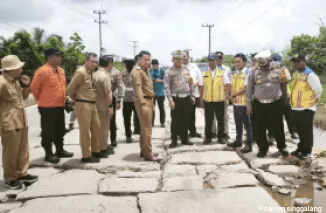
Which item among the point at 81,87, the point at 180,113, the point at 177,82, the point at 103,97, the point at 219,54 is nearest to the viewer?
the point at 81,87

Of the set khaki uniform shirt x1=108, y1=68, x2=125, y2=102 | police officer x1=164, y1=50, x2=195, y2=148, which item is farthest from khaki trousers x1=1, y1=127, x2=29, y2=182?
police officer x1=164, y1=50, x2=195, y2=148

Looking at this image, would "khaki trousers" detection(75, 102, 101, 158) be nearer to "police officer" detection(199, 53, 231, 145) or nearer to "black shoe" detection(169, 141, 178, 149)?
"black shoe" detection(169, 141, 178, 149)

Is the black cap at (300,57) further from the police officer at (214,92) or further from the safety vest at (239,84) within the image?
the police officer at (214,92)

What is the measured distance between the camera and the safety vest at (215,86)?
18.6 feet

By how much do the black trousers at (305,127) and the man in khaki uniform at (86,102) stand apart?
9.94 ft

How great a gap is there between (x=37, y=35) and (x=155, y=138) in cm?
2163

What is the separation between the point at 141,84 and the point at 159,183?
5.23 ft

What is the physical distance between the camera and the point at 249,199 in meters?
3.40

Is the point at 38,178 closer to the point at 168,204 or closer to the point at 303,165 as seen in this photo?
the point at 168,204

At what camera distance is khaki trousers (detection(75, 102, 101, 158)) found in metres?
4.60

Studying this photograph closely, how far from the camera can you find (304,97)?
4469 millimetres

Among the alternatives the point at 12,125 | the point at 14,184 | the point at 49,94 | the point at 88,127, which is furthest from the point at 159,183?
the point at 49,94

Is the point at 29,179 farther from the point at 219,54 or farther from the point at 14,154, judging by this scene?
the point at 219,54

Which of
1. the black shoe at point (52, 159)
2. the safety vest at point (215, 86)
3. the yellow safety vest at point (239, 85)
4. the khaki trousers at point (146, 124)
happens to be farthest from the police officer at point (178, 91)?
the black shoe at point (52, 159)
